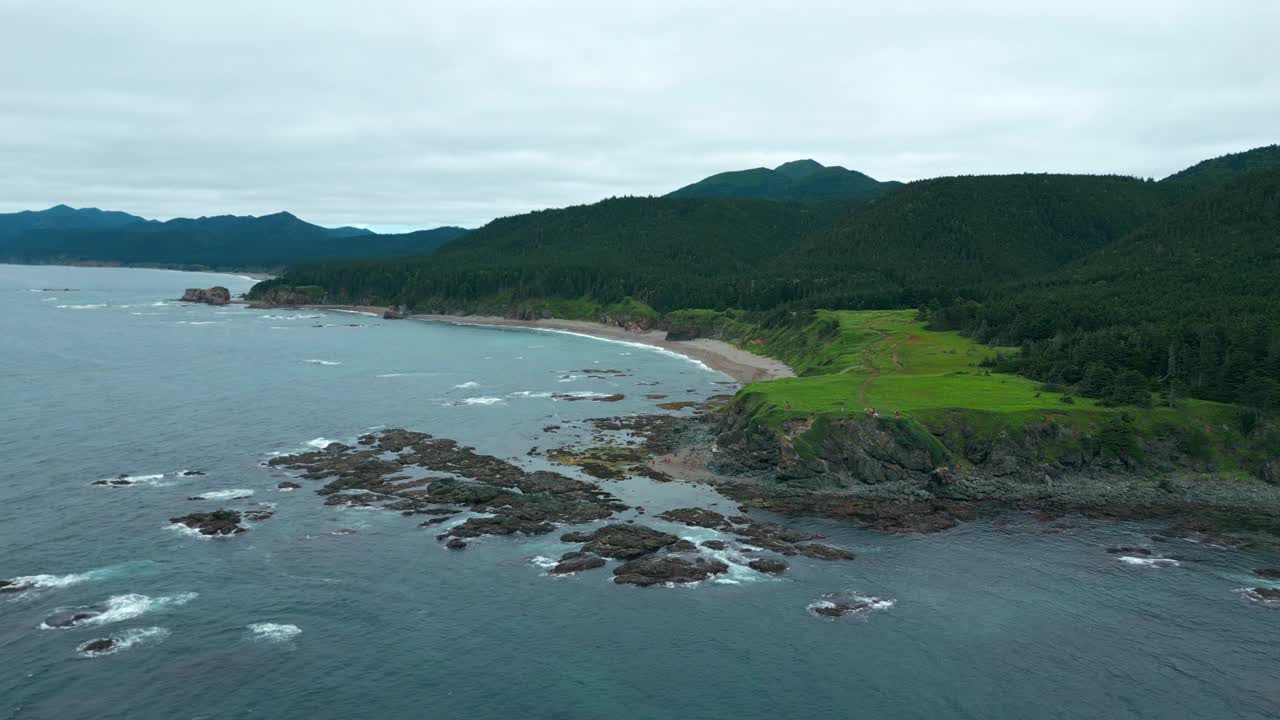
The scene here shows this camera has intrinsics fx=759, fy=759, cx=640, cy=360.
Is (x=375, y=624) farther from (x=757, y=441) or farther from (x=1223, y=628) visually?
(x=1223, y=628)

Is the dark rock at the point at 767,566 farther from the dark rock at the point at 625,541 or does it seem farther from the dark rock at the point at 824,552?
the dark rock at the point at 625,541

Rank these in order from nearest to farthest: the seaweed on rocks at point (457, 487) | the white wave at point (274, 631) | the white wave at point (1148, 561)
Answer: the white wave at point (274, 631)
the white wave at point (1148, 561)
the seaweed on rocks at point (457, 487)

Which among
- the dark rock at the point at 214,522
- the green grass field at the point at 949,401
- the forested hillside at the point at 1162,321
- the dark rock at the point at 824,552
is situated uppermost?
the forested hillside at the point at 1162,321

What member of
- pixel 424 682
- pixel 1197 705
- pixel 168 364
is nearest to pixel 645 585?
pixel 424 682

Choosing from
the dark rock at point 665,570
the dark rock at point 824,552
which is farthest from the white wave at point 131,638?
the dark rock at point 824,552

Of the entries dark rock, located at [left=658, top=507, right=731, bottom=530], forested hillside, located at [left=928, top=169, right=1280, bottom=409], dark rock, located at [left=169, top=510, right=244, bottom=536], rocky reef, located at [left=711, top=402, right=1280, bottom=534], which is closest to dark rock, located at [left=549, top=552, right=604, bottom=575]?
dark rock, located at [left=658, top=507, right=731, bottom=530]

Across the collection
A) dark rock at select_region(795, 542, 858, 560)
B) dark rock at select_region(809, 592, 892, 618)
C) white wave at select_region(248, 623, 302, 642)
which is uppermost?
dark rock at select_region(795, 542, 858, 560)

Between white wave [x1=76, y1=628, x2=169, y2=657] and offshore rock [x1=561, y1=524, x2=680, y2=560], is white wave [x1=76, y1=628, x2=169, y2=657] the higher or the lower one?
the lower one

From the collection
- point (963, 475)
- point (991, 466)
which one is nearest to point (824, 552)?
point (963, 475)

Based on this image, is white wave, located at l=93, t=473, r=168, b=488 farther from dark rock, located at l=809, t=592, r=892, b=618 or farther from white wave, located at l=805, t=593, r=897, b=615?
dark rock, located at l=809, t=592, r=892, b=618
